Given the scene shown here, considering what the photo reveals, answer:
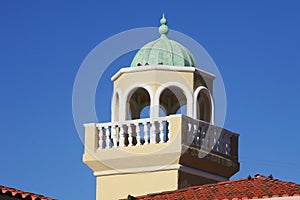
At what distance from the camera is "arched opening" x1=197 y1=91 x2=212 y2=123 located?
35500mm

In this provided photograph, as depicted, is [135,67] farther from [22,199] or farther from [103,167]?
[22,199]

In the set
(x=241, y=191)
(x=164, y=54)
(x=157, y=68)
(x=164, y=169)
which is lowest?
(x=241, y=191)

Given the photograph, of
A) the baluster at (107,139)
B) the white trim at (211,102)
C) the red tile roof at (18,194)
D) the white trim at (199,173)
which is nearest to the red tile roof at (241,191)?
the red tile roof at (18,194)

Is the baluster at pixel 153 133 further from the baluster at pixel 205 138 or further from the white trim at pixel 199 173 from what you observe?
the baluster at pixel 205 138

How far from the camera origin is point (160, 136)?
3341cm

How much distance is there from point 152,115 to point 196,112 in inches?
53.0

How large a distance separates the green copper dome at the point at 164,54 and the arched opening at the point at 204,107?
99 cm

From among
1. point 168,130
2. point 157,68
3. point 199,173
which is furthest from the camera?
point 157,68

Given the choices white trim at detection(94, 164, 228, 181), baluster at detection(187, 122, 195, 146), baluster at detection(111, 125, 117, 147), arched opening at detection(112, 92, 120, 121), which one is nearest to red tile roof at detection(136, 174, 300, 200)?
white trim at detection(94, 164, 228, 181)

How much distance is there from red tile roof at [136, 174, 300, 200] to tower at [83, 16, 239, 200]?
404cm

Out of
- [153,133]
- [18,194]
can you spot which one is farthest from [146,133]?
[18,194]

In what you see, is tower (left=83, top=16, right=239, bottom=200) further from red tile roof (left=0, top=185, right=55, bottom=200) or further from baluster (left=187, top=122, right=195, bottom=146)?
red tile roof (left=0, top=185, right=55, bottom=200)

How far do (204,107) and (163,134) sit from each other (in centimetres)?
276

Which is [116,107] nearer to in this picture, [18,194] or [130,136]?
[130,136]
